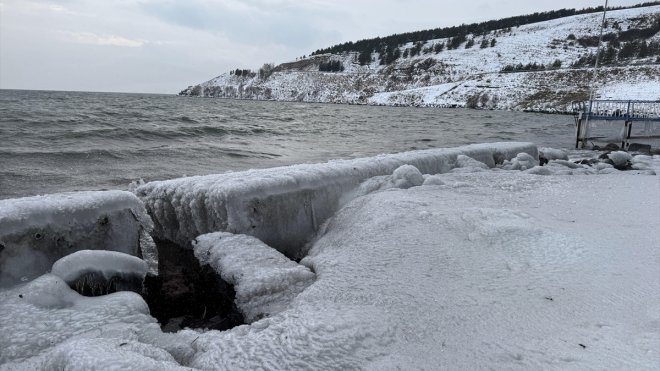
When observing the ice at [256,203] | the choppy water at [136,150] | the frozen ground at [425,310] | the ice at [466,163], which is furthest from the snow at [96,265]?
the ice at [466,163]

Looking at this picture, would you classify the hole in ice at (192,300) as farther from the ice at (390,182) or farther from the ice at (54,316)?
the ice at (390,182)

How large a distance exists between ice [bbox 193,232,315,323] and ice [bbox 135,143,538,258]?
16.7 inches

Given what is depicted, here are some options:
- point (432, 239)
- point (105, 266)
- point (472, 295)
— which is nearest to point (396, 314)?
point (472, 295)

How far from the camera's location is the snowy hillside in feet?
221

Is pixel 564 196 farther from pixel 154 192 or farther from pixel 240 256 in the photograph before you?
pixel 154 192

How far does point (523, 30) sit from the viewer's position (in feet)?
386

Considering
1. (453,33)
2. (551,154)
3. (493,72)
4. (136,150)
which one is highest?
(453,33)

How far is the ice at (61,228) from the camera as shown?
2.72 meters

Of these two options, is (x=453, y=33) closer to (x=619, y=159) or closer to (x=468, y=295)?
(x=619, y=159)

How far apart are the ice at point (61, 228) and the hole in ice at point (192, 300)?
419 millimetres

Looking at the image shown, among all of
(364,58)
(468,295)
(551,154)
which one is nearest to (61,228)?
(468,295)

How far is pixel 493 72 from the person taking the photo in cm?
9200

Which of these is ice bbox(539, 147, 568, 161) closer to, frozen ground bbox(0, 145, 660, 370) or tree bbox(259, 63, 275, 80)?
frozen ground bbox(0, 145, 660, 370)

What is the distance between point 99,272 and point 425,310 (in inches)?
84.8
